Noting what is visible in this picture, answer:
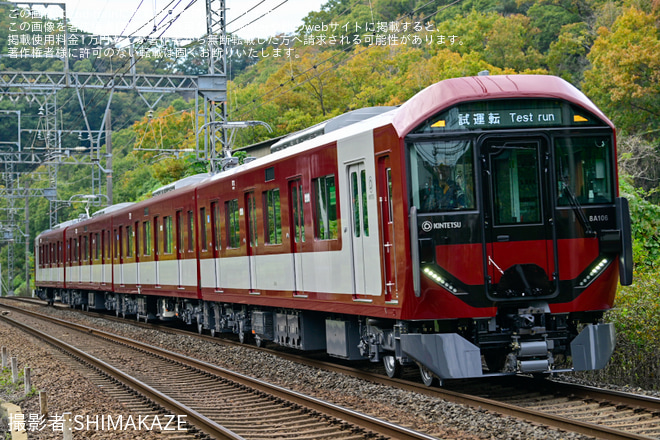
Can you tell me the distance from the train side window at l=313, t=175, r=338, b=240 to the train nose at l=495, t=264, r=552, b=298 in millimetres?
2869

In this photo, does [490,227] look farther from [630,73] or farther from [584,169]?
[630,73]

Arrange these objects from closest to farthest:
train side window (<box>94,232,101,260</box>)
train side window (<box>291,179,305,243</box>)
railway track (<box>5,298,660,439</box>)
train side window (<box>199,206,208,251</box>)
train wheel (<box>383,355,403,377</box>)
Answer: railway track (<box>5,298,660,439</box>) → train wheel (<box>383,355,403,377</box>) → train side window (<box>291,179,305,243</box>) → train side window (<box>199,206,208,251</box>) → train side window (<box>94,232,101,260</box>)

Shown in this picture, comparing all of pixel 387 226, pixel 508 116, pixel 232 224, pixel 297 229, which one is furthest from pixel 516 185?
pixel 232 224

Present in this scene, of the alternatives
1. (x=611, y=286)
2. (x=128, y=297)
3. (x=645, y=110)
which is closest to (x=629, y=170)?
(x=645, y=110)

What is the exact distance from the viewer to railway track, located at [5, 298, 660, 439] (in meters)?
7.57

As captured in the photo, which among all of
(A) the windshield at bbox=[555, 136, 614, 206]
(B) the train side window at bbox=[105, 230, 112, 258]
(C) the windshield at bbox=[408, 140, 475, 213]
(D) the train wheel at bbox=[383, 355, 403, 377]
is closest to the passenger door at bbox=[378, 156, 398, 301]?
(C) the windshield at bbox=[408, 140, 475, 213]

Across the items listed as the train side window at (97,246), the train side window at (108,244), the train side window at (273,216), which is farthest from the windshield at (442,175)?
the train side window at (97,246)

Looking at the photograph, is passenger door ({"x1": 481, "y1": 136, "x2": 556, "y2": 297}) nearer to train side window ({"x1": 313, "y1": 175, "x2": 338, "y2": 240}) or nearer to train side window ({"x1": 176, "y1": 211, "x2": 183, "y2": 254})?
train side window ({"x1": 313, "y1": 175, "x2": 338, "y2": 240})

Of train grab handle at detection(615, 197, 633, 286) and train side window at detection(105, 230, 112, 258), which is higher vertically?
train side window at detection(105, 230, 112, 258)

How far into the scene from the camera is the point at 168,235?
69.8 ft

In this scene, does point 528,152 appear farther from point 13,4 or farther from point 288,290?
point 13,4

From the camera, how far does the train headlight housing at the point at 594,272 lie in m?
9.38

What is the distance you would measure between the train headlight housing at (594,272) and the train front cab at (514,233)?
0.01 m

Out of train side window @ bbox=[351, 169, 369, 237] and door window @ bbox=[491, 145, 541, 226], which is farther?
train side window @ bbox=[351, 169, 369, 237]
